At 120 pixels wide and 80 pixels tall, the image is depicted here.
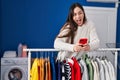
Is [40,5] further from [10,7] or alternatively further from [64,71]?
[64,71]

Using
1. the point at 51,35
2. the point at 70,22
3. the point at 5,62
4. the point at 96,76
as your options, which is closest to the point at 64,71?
the point at 96,76

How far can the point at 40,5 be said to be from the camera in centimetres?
403

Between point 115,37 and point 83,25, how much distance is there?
1472 millimetres

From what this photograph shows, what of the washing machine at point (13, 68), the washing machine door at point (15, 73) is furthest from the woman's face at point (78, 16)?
the washing machine door at point (15, 73)

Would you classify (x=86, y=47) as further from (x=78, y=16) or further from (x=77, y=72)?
(x=78, y=16)

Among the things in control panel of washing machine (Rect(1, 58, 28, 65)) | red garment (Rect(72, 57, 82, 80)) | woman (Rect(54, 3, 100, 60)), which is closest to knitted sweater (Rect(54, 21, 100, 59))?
woman (Rect(54, 3, 100, 60))

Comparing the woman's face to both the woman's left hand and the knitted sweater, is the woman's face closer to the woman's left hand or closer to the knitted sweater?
the knitted sweater

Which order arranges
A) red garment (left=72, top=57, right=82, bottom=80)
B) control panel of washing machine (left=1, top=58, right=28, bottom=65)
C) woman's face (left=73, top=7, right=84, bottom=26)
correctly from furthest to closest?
control panel of washing machine (left=1, top=58, right=28, bottom=65) < woman's face (left=73, top=7, right=84, bottom=26) < red garment (left=72, top=57, right=82, bottom=80)

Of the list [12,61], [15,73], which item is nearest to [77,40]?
[12,61]

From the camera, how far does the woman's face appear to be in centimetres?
273

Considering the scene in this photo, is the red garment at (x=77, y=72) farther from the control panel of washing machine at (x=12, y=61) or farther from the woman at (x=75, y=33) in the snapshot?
the control panel of washing machine at (x=12, y=61)

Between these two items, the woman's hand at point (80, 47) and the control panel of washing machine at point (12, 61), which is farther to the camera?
the control panel of washing machine at point (12, 61)

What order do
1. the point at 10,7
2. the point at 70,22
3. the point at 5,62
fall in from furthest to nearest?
the point at 10,7 < the point at 5,62 < the point at 70,22

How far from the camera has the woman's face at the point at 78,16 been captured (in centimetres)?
273
